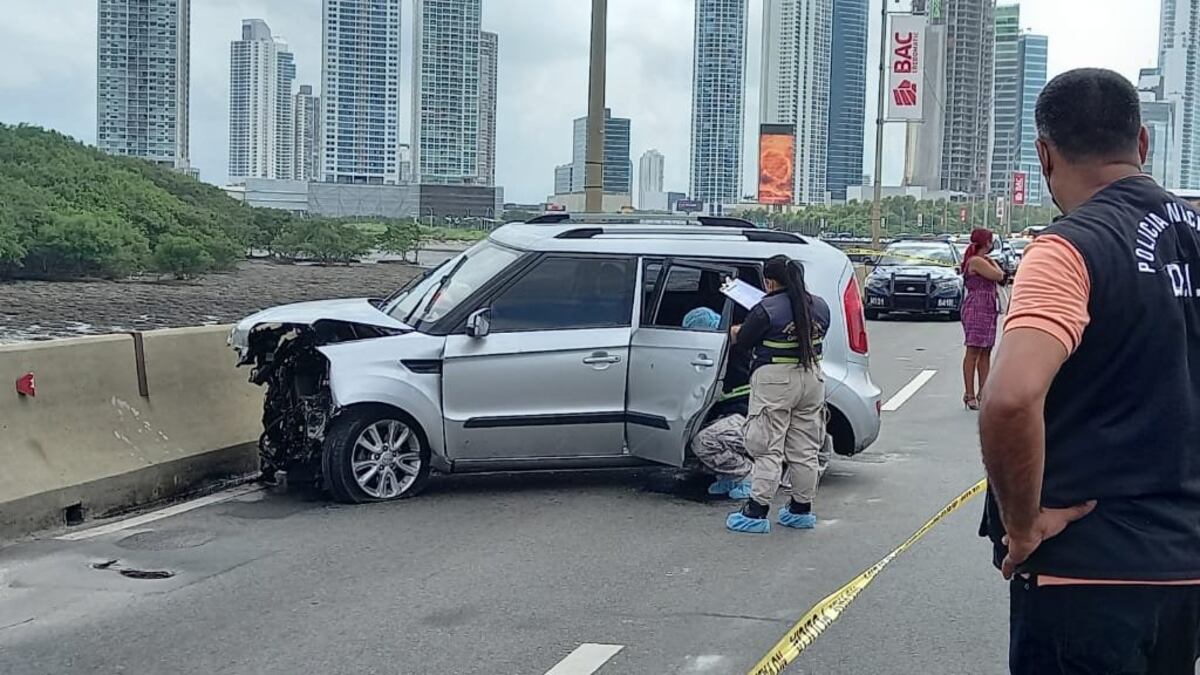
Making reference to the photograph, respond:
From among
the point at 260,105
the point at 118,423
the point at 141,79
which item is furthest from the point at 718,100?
the point at 118,423

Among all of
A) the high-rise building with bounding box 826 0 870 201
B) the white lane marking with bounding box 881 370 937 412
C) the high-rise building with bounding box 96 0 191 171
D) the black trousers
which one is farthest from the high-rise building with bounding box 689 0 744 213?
the black trousers

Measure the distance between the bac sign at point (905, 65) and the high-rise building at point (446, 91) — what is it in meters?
13.8

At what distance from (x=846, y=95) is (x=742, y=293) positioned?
69.5 m

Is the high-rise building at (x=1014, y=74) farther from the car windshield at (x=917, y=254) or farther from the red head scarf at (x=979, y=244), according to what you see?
the red head scarf at (x=979, y=244)

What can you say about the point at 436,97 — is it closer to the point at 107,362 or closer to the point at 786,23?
the point at 107,362

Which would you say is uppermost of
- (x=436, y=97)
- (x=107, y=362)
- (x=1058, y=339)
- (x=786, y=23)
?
(x=786, y=23)

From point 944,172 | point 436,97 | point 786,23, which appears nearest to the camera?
point 436,97

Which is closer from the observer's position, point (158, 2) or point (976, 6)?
point (158, 2)

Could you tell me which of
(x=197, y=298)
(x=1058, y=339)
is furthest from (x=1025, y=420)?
(x=197, y=298)

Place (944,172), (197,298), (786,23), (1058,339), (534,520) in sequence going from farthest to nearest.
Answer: (944,172) < (786,23) < (197,298) < (534,520) < (1058,339)

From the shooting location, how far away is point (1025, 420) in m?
2.68

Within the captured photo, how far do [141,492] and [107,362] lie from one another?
2.80 feet

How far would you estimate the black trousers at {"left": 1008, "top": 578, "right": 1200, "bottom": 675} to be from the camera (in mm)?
2762

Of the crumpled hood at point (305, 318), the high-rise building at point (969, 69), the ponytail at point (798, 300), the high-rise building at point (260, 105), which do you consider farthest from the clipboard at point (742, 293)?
the high-rise building at point (969, 69)
